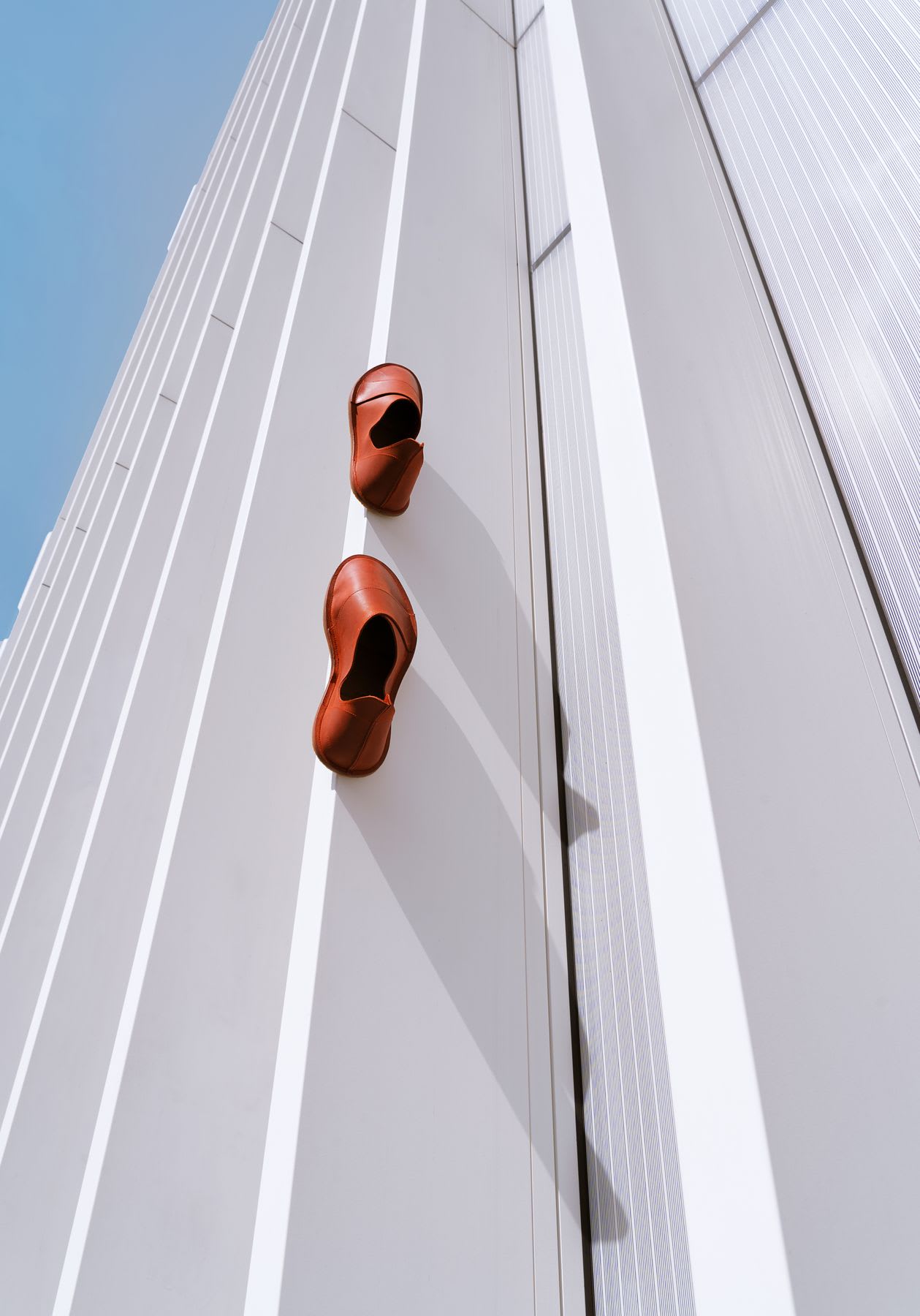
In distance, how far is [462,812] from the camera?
7.01 feet

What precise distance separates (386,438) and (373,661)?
0.84 metres

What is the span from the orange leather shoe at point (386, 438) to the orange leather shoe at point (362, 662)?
0.30 meters

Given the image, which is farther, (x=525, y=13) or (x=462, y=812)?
(x=525, y=13)

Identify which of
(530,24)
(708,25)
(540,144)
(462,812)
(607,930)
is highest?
(530,24)

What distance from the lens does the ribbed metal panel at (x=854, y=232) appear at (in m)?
1.98

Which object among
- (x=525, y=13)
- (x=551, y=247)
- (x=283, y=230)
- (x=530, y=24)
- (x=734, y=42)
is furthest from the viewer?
(x=525, y=13)

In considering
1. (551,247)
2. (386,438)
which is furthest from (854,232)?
(551,247)

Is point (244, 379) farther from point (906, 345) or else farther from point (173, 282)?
point (173, 282)

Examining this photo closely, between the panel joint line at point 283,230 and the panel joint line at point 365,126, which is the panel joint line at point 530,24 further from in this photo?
the panel joint line at point 283,230

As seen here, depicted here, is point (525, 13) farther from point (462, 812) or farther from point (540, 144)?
point (462, 812)

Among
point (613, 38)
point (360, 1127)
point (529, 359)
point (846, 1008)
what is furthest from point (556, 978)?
point (613, 38)

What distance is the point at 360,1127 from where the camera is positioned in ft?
5.25

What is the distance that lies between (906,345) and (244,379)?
279 cm

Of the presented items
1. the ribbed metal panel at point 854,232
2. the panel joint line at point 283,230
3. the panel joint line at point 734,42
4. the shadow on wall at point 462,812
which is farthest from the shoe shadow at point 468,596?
the panel joint line at point 283,230
